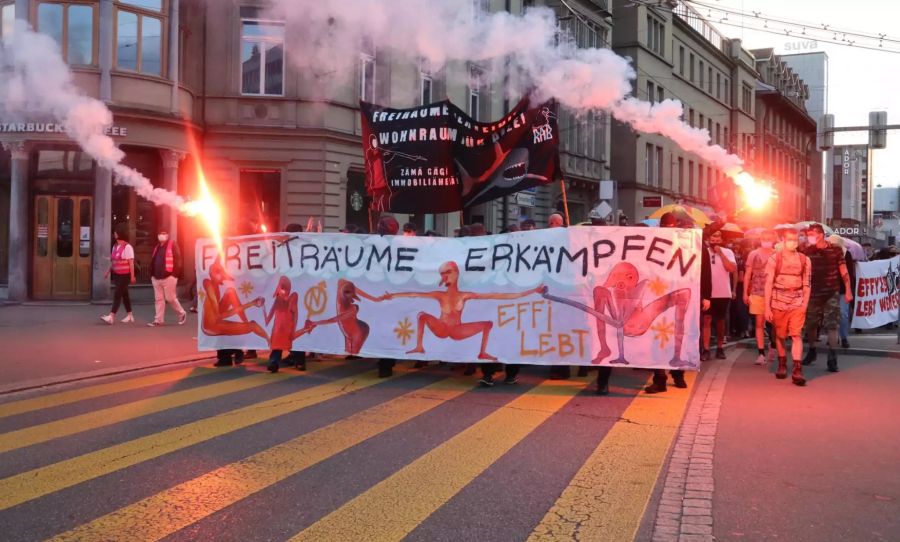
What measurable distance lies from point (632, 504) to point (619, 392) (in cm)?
368

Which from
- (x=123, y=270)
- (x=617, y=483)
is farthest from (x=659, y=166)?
(x=617, y=483)

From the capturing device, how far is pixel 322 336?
30.4 feet

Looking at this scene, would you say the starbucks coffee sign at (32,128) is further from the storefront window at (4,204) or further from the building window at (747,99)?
the building window at (747,99)

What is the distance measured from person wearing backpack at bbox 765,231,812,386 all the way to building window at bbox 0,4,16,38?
56.5 ft

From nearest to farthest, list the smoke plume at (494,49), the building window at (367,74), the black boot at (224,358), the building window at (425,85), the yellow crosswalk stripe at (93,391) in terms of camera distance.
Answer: the yellow crosswalk stripe at (93,391) < the black boot at (224,358) < the smoke plume at (494,49) < the building window at (367,74) < the building window at (425,85)

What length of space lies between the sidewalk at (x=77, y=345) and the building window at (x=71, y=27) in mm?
5906

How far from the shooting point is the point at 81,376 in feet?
28.9

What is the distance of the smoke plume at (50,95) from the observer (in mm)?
15867

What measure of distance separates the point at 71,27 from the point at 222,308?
11.7m

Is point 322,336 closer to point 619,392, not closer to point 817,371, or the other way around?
point 619,392

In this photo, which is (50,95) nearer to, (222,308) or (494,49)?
(494,49)

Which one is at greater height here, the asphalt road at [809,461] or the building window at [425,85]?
the building window at [425,85]

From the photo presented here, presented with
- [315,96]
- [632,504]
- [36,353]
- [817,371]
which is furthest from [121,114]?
[632,504]

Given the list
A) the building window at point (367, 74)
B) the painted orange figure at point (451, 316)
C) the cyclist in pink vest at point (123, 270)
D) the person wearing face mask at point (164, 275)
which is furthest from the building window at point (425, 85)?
the painted orange figure at point (451, 316)
